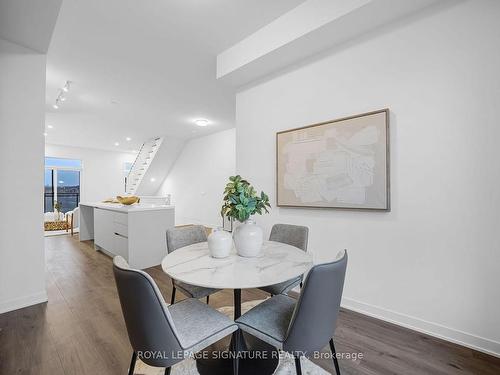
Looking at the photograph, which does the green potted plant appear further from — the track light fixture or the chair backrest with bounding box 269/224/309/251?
the track light fixture

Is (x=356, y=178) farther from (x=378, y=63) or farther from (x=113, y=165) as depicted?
(x=113, y=165)

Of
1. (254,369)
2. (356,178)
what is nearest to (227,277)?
(254,369)

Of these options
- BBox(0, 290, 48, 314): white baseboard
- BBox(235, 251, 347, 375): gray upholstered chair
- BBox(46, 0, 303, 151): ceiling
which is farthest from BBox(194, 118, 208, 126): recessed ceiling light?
BBox(235, 251, 347, 375): gray upholstered chair

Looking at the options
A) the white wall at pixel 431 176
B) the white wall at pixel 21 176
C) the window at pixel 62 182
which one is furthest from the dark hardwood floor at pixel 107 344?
the window at pixel 62 182

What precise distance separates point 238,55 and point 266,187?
159cm

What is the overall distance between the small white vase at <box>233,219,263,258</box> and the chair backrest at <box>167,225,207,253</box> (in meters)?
0.75

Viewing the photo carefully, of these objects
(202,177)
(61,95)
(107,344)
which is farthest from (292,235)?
(202,177)

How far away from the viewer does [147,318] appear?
97 centimetres

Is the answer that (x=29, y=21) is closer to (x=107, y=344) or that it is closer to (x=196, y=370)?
(x=107, y=344)

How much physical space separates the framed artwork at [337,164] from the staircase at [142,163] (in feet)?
19.3

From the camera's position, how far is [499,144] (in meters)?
1.56

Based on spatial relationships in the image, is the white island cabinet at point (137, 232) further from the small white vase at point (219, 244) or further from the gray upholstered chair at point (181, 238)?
the small white vase at point (219, 244)

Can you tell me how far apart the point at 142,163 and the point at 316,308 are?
323 inches

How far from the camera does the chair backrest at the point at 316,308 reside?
1.01 metres
